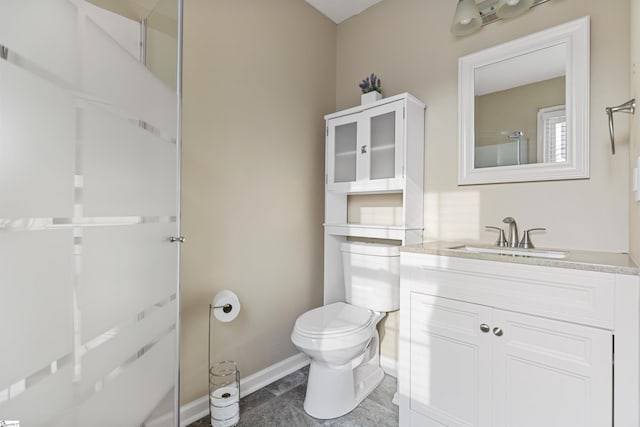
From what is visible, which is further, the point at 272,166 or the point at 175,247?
the point at 272,166

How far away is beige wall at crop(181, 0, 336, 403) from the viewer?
65.9 inches

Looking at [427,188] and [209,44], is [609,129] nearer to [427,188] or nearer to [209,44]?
[427,188]

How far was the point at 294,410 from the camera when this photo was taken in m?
1.72

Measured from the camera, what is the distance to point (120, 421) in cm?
83

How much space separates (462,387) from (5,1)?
182cm

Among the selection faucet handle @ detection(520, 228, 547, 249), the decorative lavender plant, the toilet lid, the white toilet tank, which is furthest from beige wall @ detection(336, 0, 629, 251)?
the toilet lid

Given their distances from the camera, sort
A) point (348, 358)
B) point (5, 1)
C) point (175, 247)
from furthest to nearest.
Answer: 1. point (348, 358)
2. point (175, 247)
3. point (5, 1)

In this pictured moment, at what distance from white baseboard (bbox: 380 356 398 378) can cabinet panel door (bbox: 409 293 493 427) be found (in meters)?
0.60

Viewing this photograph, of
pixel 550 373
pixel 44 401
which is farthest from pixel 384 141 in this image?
pixel 44 401

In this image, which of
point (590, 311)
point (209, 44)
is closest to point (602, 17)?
point (590, 311)

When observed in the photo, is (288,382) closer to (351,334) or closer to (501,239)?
(351,334)

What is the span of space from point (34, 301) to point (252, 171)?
1.44 metres

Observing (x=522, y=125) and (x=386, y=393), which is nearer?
(x=522, y=125)

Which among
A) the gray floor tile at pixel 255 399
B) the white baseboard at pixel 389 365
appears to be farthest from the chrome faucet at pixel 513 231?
the gray floor tile at pixel 255 399
